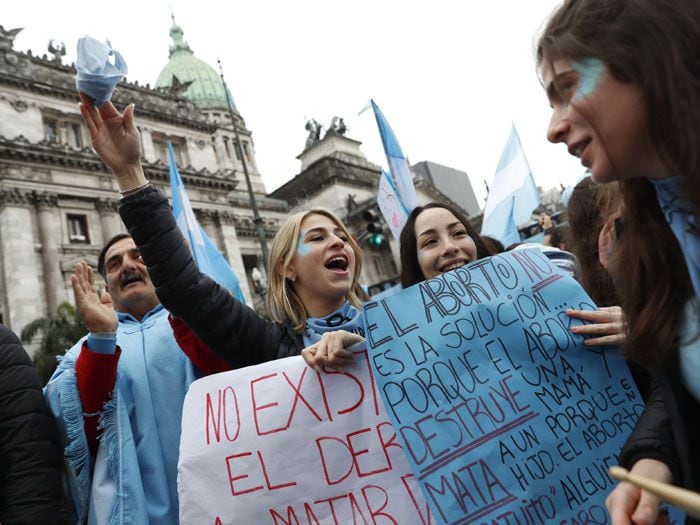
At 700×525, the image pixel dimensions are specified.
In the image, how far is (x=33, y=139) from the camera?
2512cm

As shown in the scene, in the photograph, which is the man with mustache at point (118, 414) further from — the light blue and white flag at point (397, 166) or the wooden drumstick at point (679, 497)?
the light blue and white flag at point (397, 166)

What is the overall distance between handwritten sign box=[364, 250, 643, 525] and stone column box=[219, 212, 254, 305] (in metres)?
28.5

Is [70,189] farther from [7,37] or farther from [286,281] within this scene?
[286,281]

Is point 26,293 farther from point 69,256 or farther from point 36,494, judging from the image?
point 36,494

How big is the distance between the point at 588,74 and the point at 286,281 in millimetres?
1903

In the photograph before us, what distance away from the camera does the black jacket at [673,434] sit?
1.39 meters

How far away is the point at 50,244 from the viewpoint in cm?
2312

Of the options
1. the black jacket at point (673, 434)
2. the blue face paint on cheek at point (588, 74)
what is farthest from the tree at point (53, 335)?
the blue face paint on cheek at point (588, 74)

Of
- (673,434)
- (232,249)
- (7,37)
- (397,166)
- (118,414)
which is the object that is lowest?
(673,434)

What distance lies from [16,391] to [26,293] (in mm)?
22190

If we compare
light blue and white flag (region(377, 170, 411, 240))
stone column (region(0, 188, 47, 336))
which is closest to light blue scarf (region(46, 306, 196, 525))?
light blue and white flag (region(377, 170, 411, 240))

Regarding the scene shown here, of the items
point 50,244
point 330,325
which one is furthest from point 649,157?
point 50,244

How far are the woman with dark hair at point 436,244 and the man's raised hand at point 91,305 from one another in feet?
5.34

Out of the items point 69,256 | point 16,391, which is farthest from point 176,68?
point 16,391
